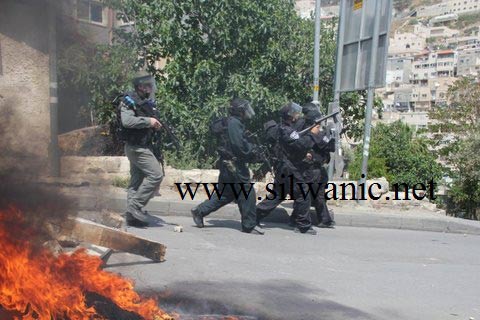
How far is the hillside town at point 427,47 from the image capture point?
3538 inches

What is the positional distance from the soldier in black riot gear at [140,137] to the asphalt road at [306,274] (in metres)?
0.35

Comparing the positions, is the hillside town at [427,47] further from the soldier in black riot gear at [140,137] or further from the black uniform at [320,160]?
the soldier in black riot gear at [140,137]

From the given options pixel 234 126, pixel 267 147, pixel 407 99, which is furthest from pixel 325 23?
pixel 407 99

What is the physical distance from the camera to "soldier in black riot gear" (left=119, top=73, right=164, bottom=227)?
6277 mm

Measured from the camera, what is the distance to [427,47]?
143000mm

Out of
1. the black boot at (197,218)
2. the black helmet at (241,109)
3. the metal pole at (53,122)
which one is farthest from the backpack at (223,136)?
the metal pole at (53,122)

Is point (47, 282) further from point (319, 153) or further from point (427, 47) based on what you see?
point (427, 47)

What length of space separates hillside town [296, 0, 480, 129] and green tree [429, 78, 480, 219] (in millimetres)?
57871

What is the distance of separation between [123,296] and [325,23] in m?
10.6

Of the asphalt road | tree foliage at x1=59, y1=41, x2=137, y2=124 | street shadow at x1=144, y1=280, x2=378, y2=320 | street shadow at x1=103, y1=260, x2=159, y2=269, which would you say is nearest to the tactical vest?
tree foliage at x1=59, y1=41, x2=137, y2=124

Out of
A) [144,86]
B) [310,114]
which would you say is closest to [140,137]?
[144,86]

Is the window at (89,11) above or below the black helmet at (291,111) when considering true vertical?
above

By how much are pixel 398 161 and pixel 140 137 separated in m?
8.09

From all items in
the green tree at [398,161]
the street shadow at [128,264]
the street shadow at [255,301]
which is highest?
the green tree at [398,161]
